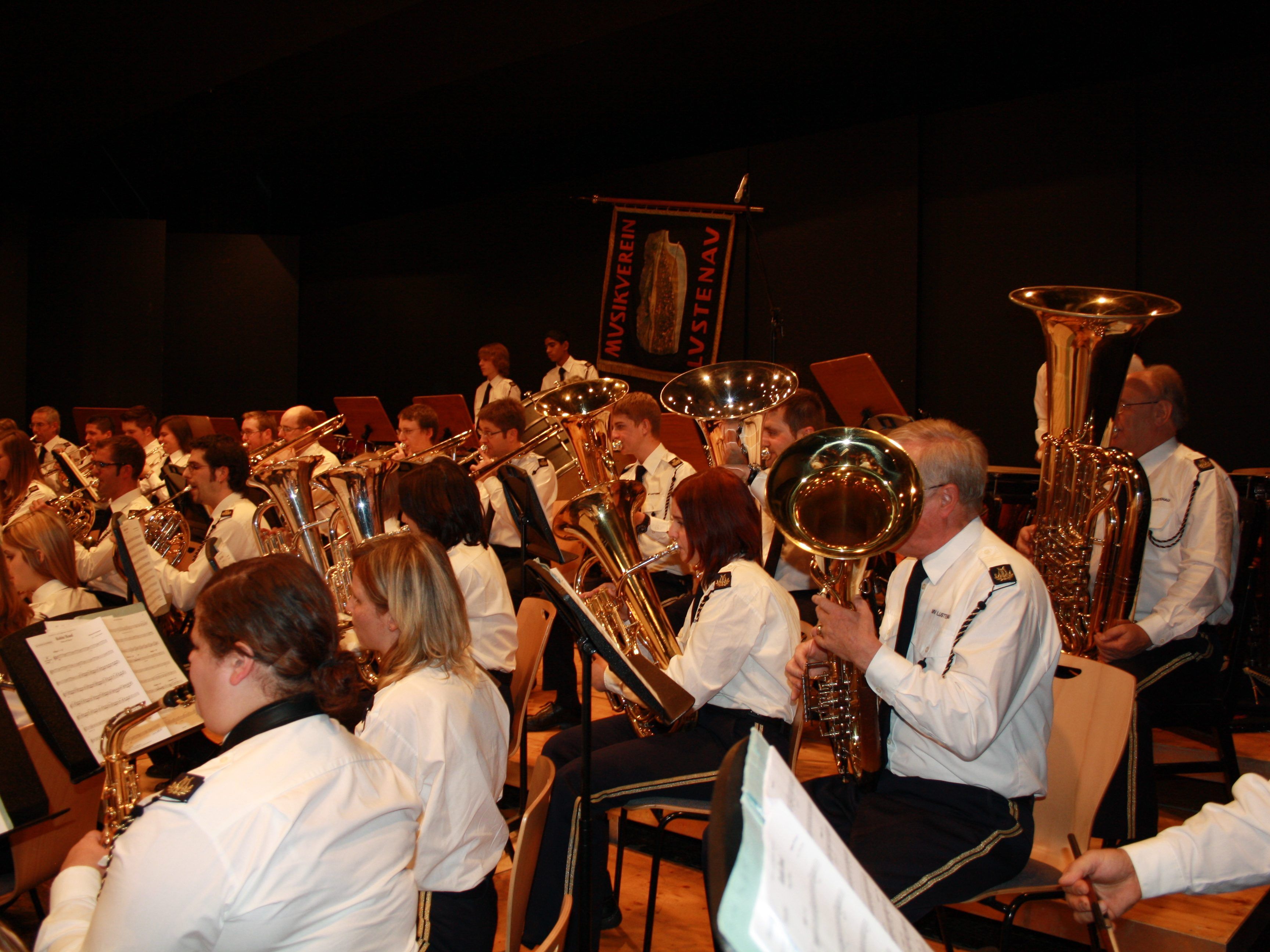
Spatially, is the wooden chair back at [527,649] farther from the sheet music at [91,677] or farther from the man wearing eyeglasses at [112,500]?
the man wearing eyeglasses at [112,500]

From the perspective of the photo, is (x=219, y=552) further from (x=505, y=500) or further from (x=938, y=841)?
→ (x=938, y=841)

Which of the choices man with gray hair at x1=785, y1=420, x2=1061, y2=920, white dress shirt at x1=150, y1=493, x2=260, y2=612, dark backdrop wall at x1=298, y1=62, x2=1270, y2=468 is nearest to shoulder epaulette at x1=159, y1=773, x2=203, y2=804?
man with gray hair at x1=785, y1=420, x2=1061, y2=920

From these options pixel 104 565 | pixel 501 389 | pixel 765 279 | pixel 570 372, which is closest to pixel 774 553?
pixel 104 565

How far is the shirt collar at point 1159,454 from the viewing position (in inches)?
126

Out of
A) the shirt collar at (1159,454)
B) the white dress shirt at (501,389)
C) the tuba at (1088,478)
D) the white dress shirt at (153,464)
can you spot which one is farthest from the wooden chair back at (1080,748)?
the white dress shirt at (501,389)

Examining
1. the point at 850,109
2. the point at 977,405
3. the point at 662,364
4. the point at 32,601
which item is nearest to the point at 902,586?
the point at 32,601

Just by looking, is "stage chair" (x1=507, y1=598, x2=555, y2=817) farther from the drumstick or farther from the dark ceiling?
the dark ceiling

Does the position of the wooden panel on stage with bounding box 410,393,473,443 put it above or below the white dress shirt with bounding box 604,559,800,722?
above

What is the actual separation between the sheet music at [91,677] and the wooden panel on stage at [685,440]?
12.4 feet

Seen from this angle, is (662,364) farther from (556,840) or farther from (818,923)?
(818,923)

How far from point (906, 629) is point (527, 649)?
133cm

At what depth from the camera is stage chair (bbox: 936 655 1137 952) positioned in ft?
6.52

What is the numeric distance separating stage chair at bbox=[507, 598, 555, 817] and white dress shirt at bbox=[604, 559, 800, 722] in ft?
1.12

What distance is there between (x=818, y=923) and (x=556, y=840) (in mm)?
1951
